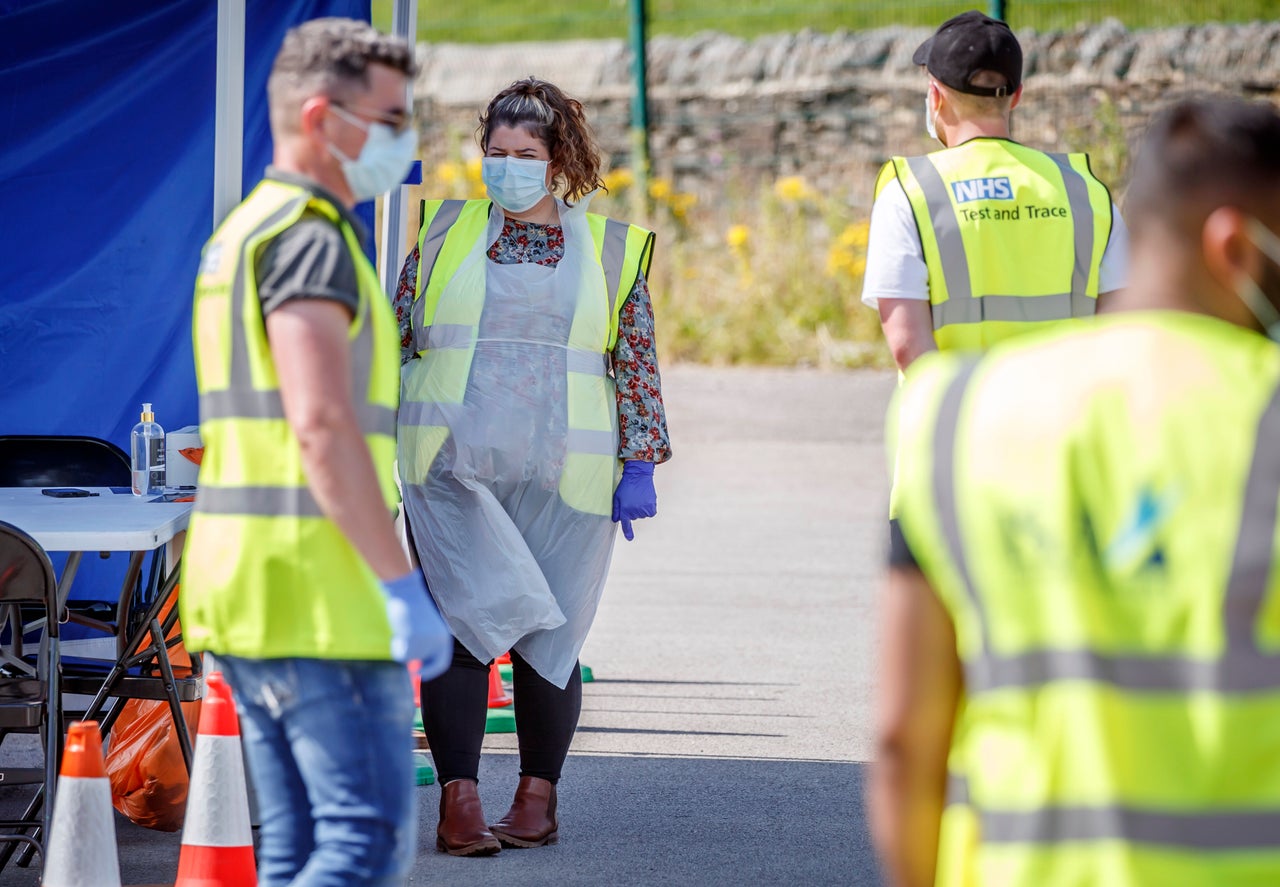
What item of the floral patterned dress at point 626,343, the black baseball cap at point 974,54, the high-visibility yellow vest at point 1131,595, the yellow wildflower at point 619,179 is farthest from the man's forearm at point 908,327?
the yellow wildflower at point 619,179

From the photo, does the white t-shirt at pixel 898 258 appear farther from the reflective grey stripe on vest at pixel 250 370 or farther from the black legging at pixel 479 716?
the reflective grey stripe on vest at pixel 250 370

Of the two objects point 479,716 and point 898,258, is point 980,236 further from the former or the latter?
point 479,716

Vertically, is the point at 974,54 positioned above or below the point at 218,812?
above

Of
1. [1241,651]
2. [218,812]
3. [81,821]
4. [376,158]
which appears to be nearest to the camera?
[1241,651]

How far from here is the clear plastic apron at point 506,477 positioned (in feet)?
14.1

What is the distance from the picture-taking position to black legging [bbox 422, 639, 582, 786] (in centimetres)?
433

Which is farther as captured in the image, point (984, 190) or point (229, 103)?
point (229, 103)

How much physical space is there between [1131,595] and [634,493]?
2.91 meters

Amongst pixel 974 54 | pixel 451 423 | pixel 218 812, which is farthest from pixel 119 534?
pixel 974 54

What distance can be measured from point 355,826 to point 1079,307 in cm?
213

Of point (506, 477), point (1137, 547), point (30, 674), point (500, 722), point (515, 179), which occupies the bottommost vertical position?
point (500, 722)

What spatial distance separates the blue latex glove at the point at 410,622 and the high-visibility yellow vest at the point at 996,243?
1.70 metres

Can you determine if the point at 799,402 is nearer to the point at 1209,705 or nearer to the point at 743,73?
the point at 743,73

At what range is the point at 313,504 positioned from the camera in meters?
2.48
